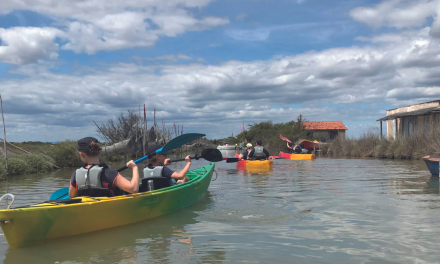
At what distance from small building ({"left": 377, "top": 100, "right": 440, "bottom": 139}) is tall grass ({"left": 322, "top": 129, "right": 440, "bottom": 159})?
1069mm

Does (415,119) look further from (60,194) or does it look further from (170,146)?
(60,194)

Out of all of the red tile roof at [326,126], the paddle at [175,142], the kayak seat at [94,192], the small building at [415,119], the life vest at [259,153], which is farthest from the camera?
the red tile roof at [326,126]

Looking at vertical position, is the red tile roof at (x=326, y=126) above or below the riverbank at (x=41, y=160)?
above

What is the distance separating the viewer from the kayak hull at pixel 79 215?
Answer: 405cm

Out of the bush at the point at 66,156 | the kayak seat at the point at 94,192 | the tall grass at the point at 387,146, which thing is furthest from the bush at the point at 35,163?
the tall grass at the point at 387,146

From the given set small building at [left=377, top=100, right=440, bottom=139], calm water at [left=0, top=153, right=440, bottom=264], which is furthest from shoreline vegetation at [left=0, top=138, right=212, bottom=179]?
small building at [left=377, top=100, right=440, bottom=139]

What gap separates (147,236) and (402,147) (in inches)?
821

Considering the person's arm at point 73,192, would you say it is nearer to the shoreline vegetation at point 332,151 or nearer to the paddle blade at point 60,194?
the paddle blade at point 60,194

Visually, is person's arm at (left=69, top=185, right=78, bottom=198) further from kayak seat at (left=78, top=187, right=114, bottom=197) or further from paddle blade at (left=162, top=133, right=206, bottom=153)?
paddle blade at (left=162, top=133, right=206, bottom=153)

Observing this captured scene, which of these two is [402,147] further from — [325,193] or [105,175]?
[105,175]

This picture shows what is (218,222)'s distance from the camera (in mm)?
5578

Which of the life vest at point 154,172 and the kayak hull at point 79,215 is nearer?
the kayak hull at point 79,215

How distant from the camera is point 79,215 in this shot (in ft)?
14.9

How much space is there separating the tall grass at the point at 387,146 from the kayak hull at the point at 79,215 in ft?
49.5
